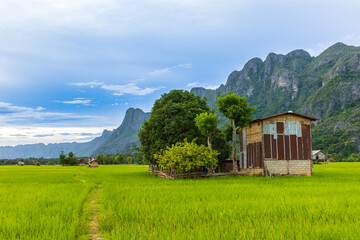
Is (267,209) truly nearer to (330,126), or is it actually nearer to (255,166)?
(255,166)

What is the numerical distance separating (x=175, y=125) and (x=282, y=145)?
40.2 feet

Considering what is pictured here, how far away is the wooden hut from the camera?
3056 cm

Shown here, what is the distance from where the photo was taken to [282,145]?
101ft

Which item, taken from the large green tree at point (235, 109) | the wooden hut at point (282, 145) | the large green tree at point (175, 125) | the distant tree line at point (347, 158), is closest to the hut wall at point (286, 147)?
the wooden hut at point (282, 145)

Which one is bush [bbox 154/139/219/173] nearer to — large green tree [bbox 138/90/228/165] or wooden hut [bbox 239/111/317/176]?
large green tree [bbox 138/90/228/165]

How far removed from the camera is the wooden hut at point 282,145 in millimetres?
30562

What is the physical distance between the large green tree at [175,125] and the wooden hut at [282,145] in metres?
6.20

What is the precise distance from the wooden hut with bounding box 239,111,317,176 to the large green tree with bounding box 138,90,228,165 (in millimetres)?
6203

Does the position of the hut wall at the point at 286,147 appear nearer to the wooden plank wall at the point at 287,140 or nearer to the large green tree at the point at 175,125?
the wooden plank wall at the point at 287,140

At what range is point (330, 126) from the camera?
185m

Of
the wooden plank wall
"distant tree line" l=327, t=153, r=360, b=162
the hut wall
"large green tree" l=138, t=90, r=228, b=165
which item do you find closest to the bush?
"large green tree" l=138, t=90, r=228, b=165

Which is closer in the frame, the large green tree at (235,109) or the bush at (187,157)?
the bush at (187,157)

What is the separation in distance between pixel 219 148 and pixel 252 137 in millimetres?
4823

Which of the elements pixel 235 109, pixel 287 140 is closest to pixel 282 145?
pixel 287 140
